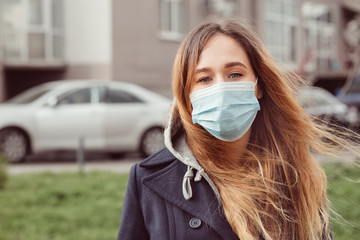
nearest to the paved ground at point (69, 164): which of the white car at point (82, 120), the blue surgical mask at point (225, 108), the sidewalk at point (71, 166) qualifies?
the sidewalk at point (71, 166)

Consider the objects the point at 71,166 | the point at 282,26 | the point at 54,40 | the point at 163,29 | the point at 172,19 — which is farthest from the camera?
the point at 282,26

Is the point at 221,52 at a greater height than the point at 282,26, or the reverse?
the point at 282,26

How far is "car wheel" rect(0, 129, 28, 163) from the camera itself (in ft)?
33.3

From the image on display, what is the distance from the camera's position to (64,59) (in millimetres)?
17359

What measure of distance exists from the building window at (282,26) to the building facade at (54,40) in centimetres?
A: 1118

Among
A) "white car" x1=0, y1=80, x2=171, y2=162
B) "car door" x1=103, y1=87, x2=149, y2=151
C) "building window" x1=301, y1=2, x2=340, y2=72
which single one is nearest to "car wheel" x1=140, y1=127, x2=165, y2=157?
"white car" x1=0, y1=80, x2=171, y2=162

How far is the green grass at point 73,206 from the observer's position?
15.9 feet

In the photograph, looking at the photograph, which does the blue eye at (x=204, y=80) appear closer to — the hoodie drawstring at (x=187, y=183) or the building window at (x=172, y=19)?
the hoodie drawstring at (x=187, y=183)

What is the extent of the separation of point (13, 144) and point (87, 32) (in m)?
7.30

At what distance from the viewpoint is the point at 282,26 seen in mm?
26672

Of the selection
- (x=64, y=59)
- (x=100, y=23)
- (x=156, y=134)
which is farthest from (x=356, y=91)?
(x=64, y=59)

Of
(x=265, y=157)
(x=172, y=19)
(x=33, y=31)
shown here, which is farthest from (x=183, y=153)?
(x=172, y=19)

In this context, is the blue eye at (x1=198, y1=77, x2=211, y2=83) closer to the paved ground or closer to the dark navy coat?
the dark navy coat

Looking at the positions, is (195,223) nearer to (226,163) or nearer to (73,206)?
(226,163)
